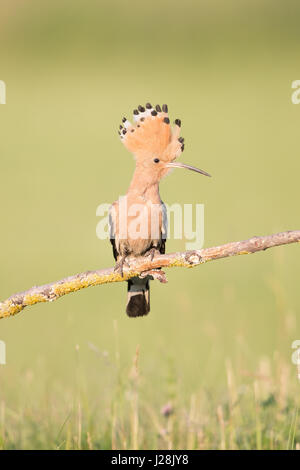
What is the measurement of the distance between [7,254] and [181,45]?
17815 millimetres

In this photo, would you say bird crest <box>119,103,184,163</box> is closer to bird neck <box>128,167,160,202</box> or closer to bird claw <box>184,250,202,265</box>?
bird neck <box>128,167,160,202</box>

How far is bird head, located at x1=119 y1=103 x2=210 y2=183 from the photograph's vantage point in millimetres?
2979

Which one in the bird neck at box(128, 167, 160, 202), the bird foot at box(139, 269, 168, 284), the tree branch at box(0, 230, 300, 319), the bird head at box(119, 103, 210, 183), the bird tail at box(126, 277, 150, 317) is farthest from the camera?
the bird tail at box(126, 277, 150, 317)

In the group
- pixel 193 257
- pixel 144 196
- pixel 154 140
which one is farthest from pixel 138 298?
pixel 193 257

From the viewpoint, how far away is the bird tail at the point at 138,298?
3.33 meters

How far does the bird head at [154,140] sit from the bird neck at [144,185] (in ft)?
0.09

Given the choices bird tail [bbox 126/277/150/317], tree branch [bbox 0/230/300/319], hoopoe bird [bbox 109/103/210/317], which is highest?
hoopoe bird [bbox 109/103/210/317]

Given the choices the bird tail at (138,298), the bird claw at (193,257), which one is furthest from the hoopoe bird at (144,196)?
the bird claw at (193,257)

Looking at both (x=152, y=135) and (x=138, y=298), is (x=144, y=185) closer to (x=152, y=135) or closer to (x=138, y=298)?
(x=152, y=135)

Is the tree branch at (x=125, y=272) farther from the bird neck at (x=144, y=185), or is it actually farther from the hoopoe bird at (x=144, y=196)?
the bird neck at (x=144, y=185)

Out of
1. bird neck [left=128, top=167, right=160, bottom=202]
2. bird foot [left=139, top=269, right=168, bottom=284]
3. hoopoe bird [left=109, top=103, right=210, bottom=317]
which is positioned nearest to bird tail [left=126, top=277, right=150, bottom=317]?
hoopoe bird [left=109, top=103, right=210, bottom=317]

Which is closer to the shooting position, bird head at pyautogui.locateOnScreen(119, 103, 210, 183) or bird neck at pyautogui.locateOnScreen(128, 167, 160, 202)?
bird head at pyautogui.locateOnScreen(119, 103, 210, 183)
